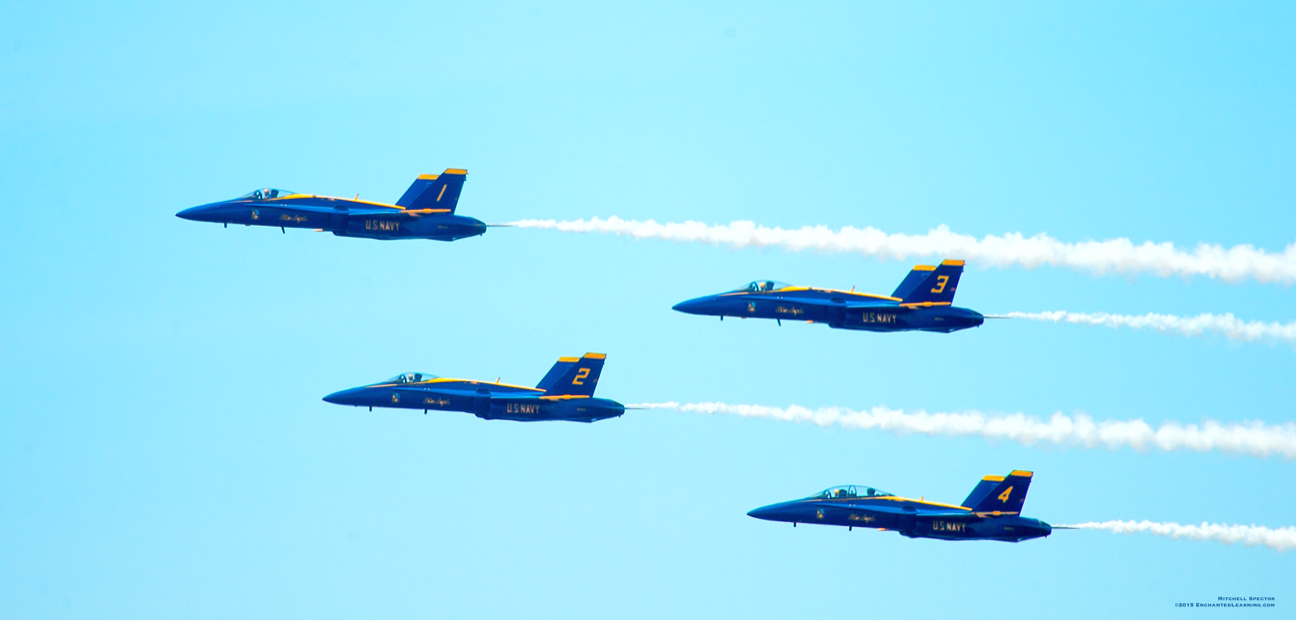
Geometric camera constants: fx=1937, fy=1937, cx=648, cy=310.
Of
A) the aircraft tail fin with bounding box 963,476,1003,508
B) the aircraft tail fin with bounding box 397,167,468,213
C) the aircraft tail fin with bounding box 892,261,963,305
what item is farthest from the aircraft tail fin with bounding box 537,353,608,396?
the aircraft tail fin with bounding box 963,476,1003,508

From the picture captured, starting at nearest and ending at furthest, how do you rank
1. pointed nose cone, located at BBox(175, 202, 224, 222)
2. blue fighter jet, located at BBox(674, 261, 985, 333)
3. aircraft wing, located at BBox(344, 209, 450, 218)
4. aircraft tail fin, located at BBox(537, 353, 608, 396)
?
blue fighter jet, located at BBox(674, 261, 985, 333) → aircraft tail fin, located at BBox(537, 353, 608, 396) → aircraft wing, located at BBox(344, 209, 450, 218) → pointed nose cone, located at BBox(175, 202, 224, 222)

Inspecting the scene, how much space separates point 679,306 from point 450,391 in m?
Result: 12.9

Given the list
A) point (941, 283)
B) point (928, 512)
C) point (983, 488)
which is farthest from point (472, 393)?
point (983, 488)

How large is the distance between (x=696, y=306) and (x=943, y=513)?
1709 centimetres

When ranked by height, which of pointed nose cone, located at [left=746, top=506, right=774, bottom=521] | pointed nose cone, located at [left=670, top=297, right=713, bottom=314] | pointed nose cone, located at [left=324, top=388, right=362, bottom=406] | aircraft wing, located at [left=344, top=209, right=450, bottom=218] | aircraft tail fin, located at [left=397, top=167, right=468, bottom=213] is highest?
aircraft tail fin, located at [left=397, top=167, right=468, bottom=213]

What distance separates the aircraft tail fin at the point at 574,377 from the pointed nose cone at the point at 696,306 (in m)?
5.13

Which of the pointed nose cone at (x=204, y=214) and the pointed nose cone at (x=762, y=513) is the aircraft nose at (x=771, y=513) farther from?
the pointed nose cone at (x=204, y=214)

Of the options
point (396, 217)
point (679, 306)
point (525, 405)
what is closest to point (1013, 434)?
point (679, 306)

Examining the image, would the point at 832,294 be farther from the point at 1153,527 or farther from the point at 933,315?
the point at 1153,527

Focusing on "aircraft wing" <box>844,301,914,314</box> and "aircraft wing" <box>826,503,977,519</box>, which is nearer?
"aircraft wing" <box>826,503,977,519</box>

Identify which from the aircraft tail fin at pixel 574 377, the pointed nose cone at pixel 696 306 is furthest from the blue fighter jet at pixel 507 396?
the pointed nose cone at pixel 696 306

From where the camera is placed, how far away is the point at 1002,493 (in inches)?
3807

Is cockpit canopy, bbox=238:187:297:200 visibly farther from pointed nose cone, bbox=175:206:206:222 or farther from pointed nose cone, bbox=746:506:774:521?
pointed nose cone, bbox=746:506:774:521

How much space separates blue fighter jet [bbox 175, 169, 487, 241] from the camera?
102500 millimetres
